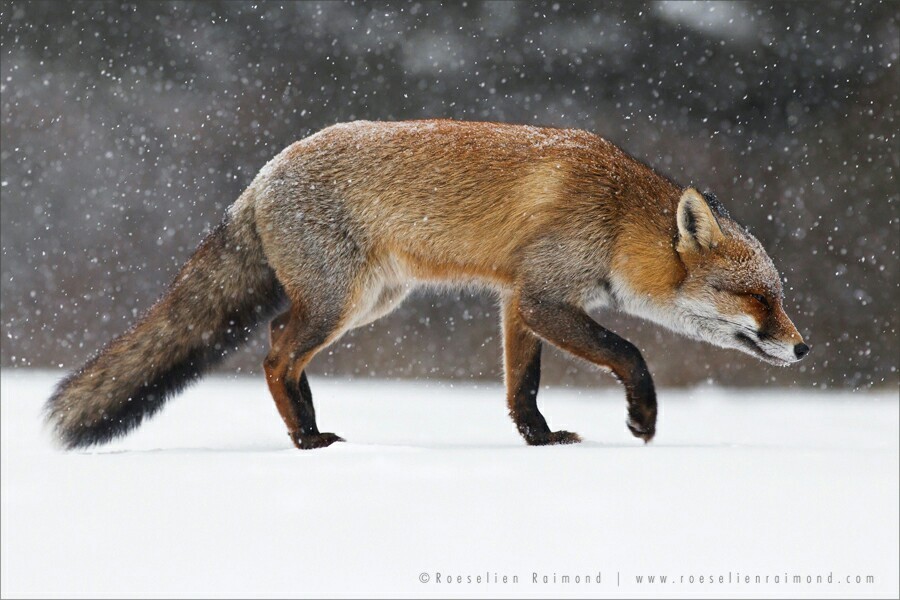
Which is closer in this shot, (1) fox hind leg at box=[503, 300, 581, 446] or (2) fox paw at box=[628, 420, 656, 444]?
(2) fox paw at box=[628, 420, 656, 444]

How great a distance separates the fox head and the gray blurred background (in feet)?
9.33

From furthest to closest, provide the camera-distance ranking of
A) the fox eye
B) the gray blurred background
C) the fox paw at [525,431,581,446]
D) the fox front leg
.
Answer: the gray blurred background < the fox paw at [525,431,581,446] < the fox eye < the fox front leg

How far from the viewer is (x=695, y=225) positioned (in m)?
3.43

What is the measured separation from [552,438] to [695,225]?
3.39ft

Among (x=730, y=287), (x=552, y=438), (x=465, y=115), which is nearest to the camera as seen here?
(x=730, y=287)

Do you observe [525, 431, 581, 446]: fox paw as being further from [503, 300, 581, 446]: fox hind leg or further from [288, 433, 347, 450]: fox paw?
[288, 433, 347, 450]: fox paw

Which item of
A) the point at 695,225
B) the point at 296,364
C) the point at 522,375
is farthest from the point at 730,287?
the point at 296,364

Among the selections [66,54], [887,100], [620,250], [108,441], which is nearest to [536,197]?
[620,250]

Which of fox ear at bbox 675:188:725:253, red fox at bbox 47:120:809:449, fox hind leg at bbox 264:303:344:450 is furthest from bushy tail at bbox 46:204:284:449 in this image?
fox ear at bbox 675:188:725:253

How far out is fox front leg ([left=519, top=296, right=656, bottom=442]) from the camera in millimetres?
3297

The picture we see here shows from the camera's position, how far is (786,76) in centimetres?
645

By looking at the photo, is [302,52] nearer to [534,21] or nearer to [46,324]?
[534,21]

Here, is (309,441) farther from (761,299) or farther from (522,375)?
(761,299)

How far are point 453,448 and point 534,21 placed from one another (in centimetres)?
421
